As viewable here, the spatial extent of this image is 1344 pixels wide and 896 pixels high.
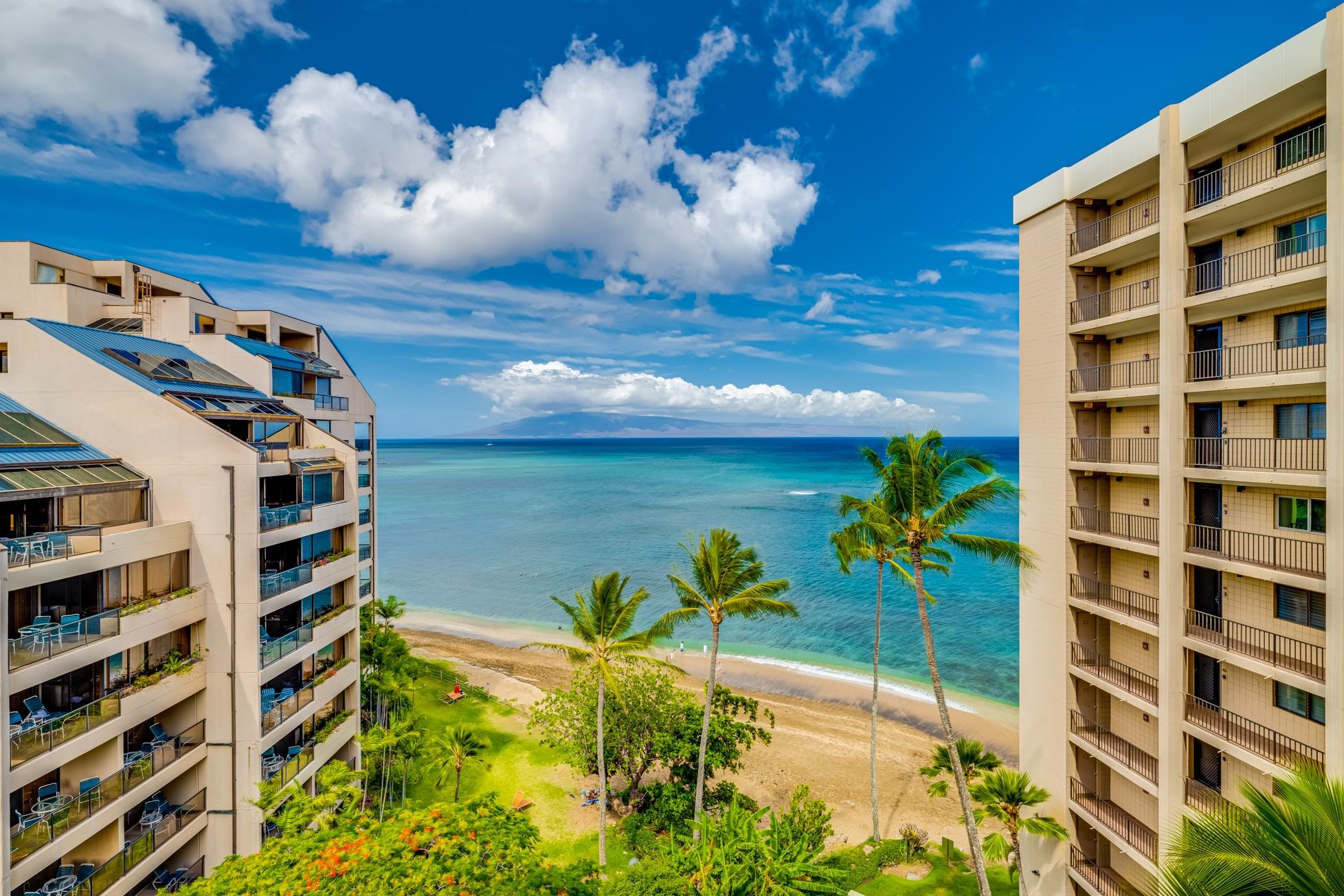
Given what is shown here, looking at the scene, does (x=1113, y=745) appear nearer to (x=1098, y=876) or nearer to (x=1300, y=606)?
(x=1098, y=876)

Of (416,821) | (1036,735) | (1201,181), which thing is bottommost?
(1036,735)

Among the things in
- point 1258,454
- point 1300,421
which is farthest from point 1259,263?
point 1258,454

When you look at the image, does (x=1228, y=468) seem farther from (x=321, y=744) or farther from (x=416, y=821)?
(x=321, y=744)

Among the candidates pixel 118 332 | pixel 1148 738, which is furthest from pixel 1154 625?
pixel 118 332

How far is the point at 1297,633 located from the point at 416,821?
20.0 meters

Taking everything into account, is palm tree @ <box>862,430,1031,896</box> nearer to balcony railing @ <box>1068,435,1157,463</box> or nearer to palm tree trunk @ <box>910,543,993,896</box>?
palm tree trunk @ <box>910,543,993,896</box>

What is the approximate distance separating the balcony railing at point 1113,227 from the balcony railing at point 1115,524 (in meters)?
7.67

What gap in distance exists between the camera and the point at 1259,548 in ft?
47.0

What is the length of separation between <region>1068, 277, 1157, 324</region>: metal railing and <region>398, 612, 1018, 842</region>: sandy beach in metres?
21.4

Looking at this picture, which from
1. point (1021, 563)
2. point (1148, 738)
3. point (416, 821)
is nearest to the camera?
point (416, 821)

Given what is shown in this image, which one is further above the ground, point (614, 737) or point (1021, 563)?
point (1021, 563)

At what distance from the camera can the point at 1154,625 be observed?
50.9 feet

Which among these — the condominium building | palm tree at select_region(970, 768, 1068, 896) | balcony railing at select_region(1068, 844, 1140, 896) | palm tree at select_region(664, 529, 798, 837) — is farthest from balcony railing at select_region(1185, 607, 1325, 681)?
the condominium building

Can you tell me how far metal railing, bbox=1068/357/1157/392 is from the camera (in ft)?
54.3
